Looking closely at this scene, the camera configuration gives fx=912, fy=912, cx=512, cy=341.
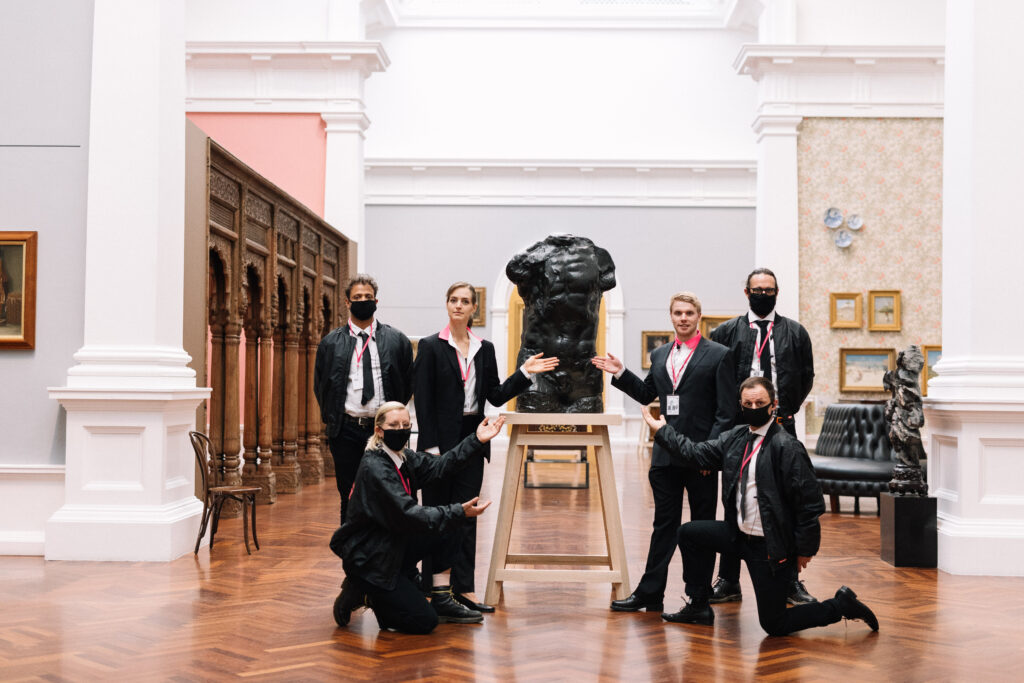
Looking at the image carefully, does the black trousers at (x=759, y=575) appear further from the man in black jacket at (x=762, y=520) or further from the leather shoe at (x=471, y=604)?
the leather shoe at (x=471, y=604)

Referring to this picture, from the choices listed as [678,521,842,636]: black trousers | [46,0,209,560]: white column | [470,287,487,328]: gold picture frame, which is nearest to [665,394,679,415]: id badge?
[678,521,842,636]: black trousers

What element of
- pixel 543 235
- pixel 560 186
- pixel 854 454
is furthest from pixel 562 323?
pixel 560 186

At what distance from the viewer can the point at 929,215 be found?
1272cm

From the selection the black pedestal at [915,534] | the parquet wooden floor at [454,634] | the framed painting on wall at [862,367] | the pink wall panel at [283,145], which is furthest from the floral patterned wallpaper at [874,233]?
the pink wall panel at [283,145]

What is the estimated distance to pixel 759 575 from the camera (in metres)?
4.32

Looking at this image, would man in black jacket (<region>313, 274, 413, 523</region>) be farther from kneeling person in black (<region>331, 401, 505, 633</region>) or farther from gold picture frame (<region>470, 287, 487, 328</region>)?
gold picture frame (<region>470, 287, 487, 328</region>)

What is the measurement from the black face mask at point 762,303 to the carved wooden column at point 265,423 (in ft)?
18.7

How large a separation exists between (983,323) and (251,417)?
22.9 feet

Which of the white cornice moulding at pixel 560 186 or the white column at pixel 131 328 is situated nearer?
the white column at pixel 131 328

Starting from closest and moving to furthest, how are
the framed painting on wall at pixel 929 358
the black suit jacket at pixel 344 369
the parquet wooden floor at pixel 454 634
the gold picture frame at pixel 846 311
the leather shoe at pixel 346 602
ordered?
the parquet wooden floor at pixel 454 634, the leather shoe at pixel 346 602, the black suit jacket at pixel 344 369, the gold picture frame at pixel 846 311, the framed painting on wall at pixel 929 358

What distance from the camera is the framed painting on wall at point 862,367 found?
12562 millimetres

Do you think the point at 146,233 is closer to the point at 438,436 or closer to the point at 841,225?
the point at 438,436

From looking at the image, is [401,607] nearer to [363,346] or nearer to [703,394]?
[363,346]

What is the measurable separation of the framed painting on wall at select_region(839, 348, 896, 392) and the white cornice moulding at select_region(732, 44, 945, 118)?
3.32 metres
